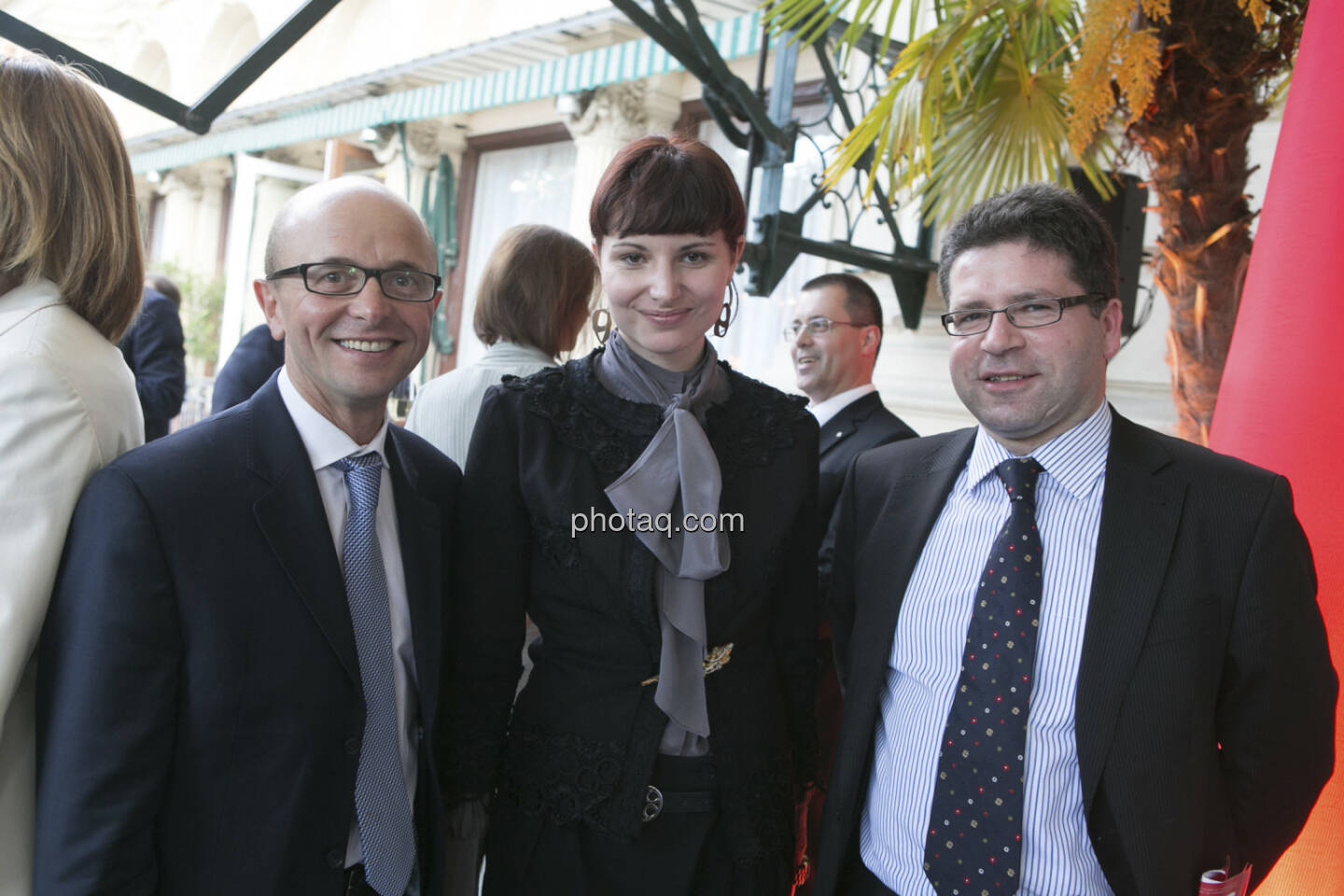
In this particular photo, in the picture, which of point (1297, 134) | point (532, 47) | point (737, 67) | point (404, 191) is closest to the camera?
point (1297, 134)

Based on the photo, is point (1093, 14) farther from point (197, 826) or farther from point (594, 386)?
point (197, 826)

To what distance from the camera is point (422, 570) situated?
1.62 metres

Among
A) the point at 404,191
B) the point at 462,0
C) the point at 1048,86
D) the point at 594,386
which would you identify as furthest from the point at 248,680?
the point at 404,191

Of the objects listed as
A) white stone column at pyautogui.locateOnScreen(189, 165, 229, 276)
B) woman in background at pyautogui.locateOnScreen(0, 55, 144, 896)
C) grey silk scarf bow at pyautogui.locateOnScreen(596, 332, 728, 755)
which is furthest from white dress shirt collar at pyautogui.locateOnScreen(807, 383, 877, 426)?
white stone column at pyautogui.locateOnScreen(189, 165, 229, 276)

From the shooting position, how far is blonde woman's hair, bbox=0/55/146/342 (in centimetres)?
140

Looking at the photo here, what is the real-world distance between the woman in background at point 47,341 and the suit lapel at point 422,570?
1.33ft

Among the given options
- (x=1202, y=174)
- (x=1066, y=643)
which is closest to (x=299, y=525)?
(x=1066, y=643)

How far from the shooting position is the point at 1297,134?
1.92 metres

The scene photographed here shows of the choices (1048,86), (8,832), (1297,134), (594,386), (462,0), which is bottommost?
(8,832)

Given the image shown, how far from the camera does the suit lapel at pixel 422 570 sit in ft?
5.20

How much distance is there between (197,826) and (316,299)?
2.49ft

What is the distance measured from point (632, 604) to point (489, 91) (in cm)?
596

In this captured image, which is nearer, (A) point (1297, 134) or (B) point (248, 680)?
(B) point (248, 680)

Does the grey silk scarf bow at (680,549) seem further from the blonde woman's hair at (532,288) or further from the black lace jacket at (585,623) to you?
the blonde woman's hair at (532,288)
